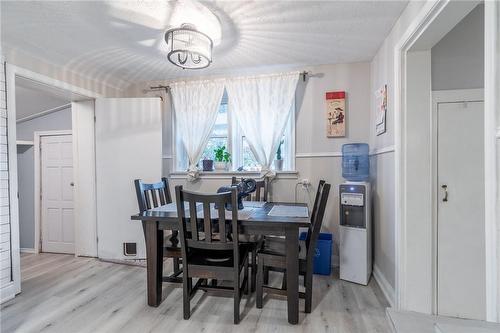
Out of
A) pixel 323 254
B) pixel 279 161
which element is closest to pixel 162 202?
pixel 279 161

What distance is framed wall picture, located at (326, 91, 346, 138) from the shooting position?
9.55 feet

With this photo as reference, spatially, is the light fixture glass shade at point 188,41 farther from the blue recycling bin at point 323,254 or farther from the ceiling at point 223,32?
the blue recycling bin at point 323,254

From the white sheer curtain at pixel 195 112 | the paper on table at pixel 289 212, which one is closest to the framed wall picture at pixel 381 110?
the paper on table at pixel 289 212

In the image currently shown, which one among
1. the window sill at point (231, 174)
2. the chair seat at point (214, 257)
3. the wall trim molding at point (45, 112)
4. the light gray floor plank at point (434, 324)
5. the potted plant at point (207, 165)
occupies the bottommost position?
the chair seat at point (214, 257)

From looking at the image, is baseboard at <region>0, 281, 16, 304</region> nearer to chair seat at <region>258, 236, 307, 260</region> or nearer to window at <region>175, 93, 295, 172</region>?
window at <region>175, 93, 295, 172</region>

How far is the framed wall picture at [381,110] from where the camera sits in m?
2.31

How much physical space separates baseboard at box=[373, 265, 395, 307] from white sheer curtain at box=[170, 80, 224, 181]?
2398 mm

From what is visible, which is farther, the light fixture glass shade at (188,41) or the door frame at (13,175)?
the door frame at (13,175)

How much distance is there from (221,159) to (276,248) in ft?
5.08

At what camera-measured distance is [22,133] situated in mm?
3686

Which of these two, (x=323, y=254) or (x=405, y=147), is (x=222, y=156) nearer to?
(x=323, y=254)

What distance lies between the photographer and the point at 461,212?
190 centimetres

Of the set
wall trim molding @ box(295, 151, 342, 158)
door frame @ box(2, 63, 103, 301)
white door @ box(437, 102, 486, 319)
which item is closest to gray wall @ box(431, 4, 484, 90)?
white door @ box(437, 102, 486, 319)

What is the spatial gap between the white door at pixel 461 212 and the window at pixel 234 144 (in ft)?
5.13
